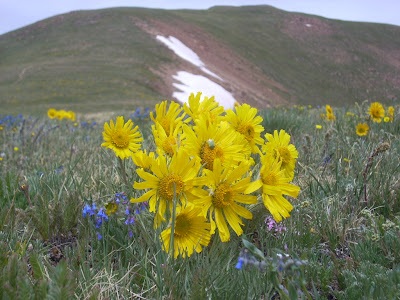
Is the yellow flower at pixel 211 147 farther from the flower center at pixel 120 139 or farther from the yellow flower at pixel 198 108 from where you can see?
the flower center at pixel 120 139

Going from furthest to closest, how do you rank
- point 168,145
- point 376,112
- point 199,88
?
point 199,88, point 376,112, point 168,145

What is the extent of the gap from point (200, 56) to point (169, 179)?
30.2 m

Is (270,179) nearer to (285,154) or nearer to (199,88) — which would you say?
(285,154)

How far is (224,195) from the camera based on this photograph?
A: 1.22m

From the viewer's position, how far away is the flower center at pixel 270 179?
1.32 meters

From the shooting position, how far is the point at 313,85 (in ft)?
122

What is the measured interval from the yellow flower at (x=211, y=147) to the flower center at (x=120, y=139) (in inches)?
17.5

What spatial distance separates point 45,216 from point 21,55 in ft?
98.6

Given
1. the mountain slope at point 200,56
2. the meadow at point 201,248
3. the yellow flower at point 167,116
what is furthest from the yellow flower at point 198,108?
the mountain slope at point 200,56

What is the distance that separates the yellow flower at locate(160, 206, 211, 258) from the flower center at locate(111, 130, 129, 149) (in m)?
0.53

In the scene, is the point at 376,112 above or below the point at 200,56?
above

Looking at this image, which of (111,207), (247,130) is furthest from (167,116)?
(111,207)

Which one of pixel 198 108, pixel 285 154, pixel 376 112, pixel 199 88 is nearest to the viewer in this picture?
pixel 285 154

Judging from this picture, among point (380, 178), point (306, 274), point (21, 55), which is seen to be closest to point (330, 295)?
point (306, 274)
